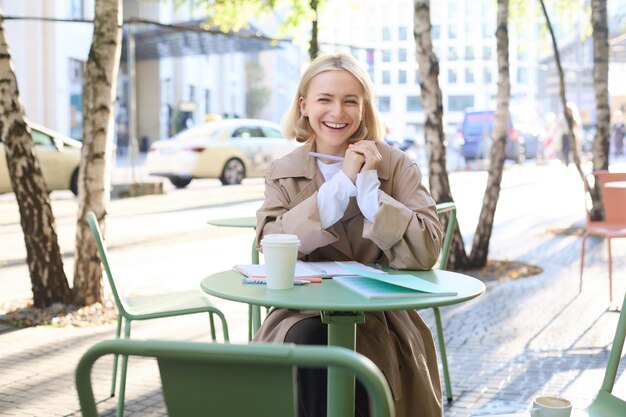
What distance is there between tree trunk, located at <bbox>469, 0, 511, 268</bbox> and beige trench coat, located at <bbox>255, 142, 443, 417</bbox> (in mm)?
5917

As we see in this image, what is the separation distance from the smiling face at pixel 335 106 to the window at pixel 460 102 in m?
113

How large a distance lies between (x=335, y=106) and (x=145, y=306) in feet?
5.49

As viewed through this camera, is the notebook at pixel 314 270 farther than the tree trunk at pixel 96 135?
No

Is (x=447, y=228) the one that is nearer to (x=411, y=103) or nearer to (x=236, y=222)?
(x=236, y=222)

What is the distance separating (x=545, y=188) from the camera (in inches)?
869

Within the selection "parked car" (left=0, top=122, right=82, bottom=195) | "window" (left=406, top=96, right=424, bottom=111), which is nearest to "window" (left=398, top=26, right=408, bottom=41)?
"window" (left=406, top=96, right=424, bottom=111)

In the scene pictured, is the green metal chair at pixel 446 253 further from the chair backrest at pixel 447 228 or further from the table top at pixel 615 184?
the table top at pixel 615 184

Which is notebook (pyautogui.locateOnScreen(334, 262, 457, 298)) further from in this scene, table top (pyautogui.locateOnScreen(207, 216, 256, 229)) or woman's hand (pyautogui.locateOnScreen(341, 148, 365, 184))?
table top (pyautogui.locateOnScreen(207, 216, 256, 229))

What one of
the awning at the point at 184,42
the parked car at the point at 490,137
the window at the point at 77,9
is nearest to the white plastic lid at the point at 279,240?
the parked car at the point at 490,137

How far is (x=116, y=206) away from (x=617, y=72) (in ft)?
120

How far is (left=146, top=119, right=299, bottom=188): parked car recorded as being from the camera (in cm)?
2098

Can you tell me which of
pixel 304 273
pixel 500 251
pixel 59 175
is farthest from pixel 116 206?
pixel 304 273

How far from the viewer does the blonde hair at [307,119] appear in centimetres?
345

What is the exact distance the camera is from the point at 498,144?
9.48 meters
